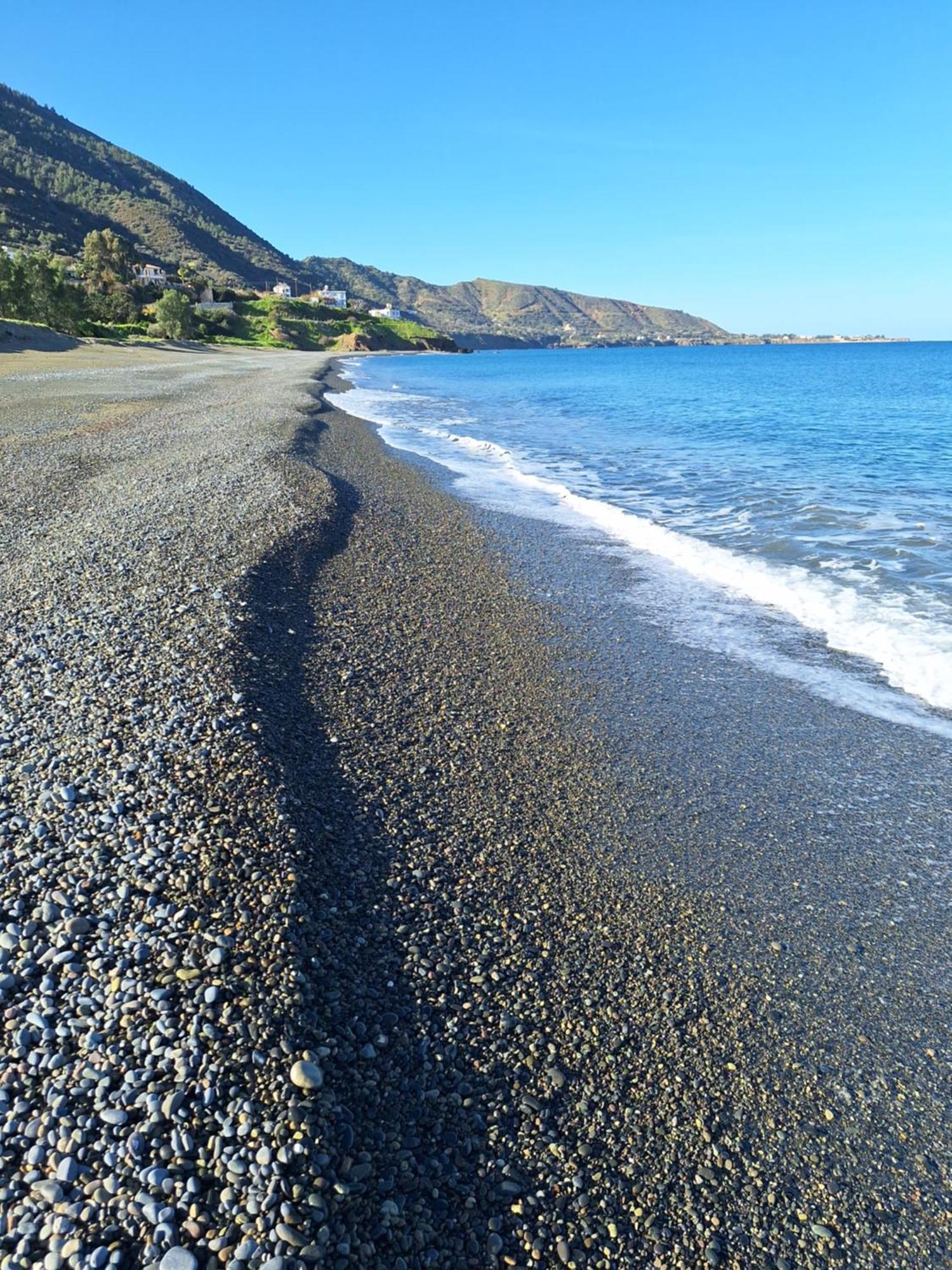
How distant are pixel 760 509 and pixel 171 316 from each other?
7519cm

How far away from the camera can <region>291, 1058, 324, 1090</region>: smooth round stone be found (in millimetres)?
3268

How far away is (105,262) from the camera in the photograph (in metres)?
85.9

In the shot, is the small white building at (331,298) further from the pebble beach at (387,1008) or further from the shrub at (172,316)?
the pebble beach at (387,1008)

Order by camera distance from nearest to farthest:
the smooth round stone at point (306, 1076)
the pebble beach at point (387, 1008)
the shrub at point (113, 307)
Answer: the pebble beach at point (387, 1008) < the smooth round stone at point (306, 1076) < the shrub at point (113, 307)

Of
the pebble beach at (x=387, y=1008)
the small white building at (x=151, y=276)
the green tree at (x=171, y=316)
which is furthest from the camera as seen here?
the small white building at (x=151, y=276)

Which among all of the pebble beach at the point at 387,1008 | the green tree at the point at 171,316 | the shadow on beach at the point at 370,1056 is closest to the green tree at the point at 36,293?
the green tree at the point at 171,316

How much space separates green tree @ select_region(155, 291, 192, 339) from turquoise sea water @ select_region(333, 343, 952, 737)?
3945 cm

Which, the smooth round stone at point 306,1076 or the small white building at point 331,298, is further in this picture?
the small white building at point 331,298

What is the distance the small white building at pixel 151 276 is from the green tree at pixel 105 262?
606 centimetres

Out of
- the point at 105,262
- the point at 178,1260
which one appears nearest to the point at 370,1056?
the point at 178,1260

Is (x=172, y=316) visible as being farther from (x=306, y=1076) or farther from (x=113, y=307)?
(x=306, y=1076)

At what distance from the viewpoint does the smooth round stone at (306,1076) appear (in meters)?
3.27

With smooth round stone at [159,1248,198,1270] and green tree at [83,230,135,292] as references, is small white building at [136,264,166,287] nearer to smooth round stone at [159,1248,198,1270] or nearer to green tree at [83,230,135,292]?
green tree at [83,230,135,292]

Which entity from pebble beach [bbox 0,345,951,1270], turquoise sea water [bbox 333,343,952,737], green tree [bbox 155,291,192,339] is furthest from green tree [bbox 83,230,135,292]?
pebble beach [bbox 0,345,951,1270]
